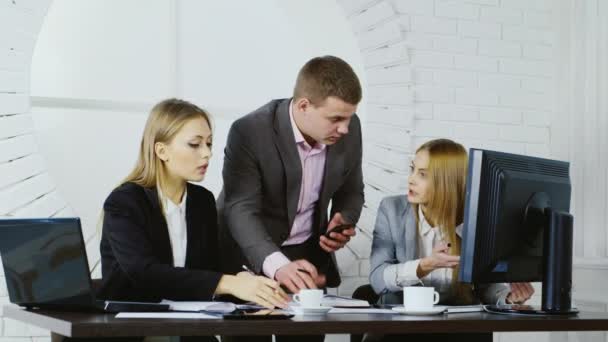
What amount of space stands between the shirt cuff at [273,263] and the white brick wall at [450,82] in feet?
3.48

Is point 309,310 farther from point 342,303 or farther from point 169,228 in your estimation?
point 169,228

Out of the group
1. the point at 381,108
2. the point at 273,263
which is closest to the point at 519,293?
the point at 273,263

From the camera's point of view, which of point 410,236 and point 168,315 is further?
point 410,236

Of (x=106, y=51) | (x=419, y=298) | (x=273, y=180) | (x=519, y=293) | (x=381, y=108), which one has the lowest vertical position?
(x=519, y=293)

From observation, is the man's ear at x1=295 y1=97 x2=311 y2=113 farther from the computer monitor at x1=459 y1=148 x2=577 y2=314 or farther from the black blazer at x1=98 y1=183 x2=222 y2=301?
the computer monitor at x1=459 y1=148 x2=577 y2=314

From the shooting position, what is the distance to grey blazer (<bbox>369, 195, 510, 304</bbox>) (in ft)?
9.06

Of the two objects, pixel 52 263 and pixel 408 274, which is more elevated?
pixel 52 263

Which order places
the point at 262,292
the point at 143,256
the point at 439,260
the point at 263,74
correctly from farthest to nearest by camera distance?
the point at 263,74
the point at 439,260
the point at 143,256
the point at 262,292

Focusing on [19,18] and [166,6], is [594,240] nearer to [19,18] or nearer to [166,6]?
[166,6]

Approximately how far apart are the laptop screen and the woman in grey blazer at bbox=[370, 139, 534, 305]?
1.18 metres

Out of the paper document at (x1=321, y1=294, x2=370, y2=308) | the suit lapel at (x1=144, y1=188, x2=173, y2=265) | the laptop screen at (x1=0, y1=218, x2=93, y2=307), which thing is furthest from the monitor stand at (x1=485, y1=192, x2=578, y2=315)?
the laptop screen at (x1=0, y1=218, x2=93, y2=307)

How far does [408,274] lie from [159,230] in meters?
0.81

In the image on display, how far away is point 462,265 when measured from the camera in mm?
2057

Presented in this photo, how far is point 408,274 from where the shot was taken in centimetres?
267
